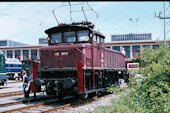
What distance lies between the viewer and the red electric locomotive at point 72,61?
9.91 m

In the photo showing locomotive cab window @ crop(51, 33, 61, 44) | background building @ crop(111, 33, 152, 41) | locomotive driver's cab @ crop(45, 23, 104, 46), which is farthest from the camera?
background building @ crop(111, 33, 152, 41)

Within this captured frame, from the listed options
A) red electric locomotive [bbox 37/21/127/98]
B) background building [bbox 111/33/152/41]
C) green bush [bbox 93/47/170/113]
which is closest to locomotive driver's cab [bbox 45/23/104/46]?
red electric locomotive [bbox 37/21/127/98]

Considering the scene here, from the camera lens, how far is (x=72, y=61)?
1041 cm

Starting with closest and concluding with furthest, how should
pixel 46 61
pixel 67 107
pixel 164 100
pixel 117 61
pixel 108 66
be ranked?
pixel 164 100, pixel 67 107, pixel 46 61, pixel 108 66, pixel 117 61

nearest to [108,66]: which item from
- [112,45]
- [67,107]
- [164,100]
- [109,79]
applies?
[109,79]

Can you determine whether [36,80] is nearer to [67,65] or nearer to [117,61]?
[67,65]

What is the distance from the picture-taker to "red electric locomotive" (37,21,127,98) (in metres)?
9.91

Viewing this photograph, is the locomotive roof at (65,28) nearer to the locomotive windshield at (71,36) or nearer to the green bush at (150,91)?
the locomotive windshield at (71,36)

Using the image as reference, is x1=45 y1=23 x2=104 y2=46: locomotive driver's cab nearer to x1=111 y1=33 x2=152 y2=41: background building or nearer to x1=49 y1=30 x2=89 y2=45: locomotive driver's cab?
x1=49 y1=30 x2=89 y2=45: locomotive driver's cab

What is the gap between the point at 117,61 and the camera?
52.6 feet

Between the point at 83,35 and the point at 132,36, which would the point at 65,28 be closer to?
the point at 83,35

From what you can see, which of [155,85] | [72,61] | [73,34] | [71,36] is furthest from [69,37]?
[155,85]

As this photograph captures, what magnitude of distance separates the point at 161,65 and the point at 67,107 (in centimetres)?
467

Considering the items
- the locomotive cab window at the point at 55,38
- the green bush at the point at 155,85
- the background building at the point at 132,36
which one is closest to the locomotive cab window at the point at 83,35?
the locomotive cab window at the point at 55,38
